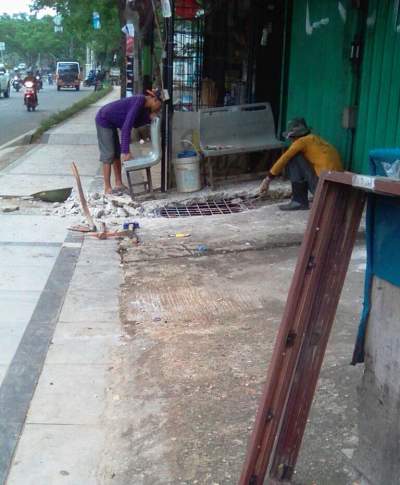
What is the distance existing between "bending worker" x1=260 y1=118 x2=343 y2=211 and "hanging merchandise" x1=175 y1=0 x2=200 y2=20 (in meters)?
5.00

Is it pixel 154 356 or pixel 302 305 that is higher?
pixel 302 305

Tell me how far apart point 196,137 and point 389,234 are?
7193mm

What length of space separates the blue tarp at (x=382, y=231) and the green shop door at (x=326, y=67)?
18.2 ft

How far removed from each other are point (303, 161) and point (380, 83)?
3.88 ft

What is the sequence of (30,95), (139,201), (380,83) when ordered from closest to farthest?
(380,83) → (139,201) → (30,95)

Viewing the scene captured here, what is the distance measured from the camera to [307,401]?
2.55 m

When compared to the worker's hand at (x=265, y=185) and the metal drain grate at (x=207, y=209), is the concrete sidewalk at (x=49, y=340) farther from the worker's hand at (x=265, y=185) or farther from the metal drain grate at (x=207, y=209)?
the worker's hand at (x=265, y=185)

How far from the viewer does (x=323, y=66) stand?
846 centimetres

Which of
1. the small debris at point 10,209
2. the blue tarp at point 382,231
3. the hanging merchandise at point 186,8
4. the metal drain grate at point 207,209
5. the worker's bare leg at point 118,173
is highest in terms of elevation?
the hanging merchandise at point 186,8

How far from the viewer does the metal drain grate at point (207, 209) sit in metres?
8.33

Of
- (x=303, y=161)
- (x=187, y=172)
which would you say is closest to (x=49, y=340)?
(x=303, y=161)

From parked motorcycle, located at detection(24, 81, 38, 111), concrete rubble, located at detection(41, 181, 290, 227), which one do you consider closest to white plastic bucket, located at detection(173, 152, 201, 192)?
concrete rubble, located at detection(41, 181, 290, 227)

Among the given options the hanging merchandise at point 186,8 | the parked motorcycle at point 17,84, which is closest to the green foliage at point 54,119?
the hanging merchandise at point 186,8

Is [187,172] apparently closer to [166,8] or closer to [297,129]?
[297,129]
